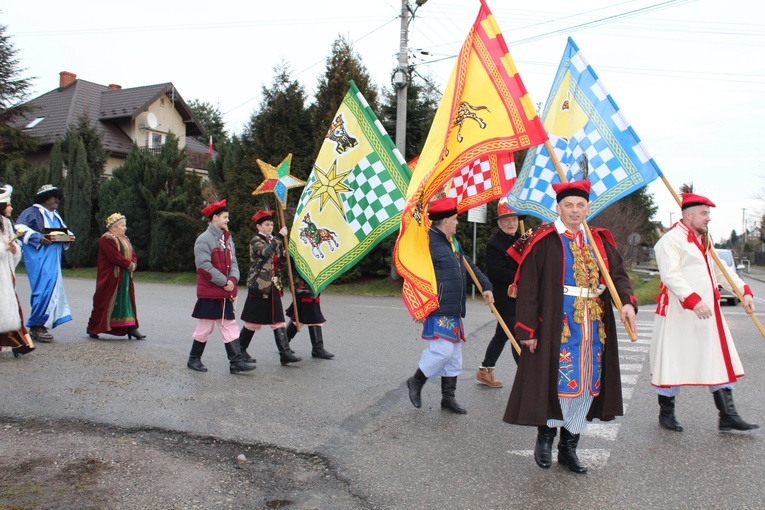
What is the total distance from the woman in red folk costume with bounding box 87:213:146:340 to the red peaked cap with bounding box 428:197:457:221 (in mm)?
5211

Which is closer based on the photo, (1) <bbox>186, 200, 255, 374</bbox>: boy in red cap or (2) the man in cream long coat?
(2) the man in cream long coat

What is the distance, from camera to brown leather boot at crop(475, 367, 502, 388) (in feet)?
21.1

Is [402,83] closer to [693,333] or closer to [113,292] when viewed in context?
[113,292]

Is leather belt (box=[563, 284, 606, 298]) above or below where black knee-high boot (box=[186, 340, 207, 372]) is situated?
above

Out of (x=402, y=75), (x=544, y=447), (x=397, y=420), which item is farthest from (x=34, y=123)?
(x=544, y=447)

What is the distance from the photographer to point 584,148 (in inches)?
239

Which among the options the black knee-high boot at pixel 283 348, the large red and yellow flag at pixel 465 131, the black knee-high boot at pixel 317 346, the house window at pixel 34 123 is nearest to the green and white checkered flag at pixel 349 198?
the black knee-high boot at pixel 283 348

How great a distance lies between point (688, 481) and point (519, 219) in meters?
3.09

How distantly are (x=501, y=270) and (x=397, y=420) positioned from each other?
1.81 m

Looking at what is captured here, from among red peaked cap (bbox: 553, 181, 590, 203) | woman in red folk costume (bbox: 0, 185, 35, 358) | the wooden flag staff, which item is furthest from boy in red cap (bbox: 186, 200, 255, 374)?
red peaked cap (bbox: 553, 181, 590, 203)

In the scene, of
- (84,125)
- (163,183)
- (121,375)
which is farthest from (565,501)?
(84,125)

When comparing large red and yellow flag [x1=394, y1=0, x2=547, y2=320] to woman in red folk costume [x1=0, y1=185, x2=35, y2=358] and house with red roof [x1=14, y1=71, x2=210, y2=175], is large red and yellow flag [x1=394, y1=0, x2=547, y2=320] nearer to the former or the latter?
woman in red folk costume [x1=0, y1=185, x2=35, y2=358]

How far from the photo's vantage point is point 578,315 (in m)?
4.10

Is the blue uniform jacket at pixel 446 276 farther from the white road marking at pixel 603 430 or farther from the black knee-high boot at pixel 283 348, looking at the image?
the black knee-high boot at pixel 283 348
